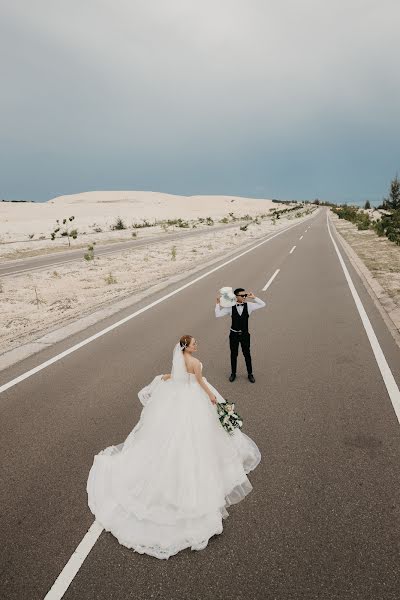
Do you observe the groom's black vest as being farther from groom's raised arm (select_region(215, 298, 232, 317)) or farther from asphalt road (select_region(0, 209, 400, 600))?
asphalt road (select_region(0, 209, 400, 600))

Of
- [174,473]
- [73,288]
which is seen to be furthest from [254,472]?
[73,288]

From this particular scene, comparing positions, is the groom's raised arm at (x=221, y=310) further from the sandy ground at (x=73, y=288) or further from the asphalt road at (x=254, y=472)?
the sandy ground at (x=73, y=288)

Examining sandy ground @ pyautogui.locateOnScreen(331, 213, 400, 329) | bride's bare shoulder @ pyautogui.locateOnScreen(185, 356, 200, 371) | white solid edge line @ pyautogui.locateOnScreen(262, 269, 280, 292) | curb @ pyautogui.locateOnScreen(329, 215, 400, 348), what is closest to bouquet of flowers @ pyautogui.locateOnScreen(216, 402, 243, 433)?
bride's bare shoulder @ pyautogui.locateOnScreen(185, 356, 200, 371)

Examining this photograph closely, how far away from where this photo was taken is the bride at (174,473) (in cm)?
A: 351

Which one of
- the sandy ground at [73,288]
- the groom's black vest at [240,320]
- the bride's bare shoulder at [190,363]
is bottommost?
the sandy ground at [73,288]

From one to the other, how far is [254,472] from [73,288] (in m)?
12.7

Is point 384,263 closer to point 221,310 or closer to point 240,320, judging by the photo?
point 240,320

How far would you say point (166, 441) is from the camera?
3920mm

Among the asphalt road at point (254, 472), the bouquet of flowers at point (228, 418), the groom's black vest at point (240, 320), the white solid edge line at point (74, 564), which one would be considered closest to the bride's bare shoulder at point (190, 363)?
the bouquet of flowers at point (228, 418)

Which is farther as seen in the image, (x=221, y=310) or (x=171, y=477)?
(x=221, y=310)

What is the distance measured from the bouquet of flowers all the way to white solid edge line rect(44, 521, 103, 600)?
5.07 ft

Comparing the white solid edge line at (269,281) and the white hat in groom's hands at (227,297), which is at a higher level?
the white hat in groom's hands at (227,297)

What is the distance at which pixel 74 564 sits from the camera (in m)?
3.25

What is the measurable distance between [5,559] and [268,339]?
21.2 feet
